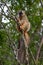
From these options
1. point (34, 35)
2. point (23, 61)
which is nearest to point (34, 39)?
point (34, 35)

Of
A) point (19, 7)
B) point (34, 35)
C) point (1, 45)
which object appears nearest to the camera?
point (1, 45)

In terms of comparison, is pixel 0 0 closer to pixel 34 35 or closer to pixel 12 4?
pixel 12 4

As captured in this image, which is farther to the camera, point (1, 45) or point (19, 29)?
point (1, 45)

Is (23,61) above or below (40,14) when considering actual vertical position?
below

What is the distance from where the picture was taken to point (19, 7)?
8.41m

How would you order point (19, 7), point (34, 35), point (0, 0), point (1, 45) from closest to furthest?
1. point (0, 0)
2. point (1, 45)
3. point (19, 7)
4. point (34, 35)

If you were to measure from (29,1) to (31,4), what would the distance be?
0.22 metres

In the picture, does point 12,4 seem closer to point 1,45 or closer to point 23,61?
point 1,45

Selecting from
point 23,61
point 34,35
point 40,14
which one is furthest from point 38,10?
point 23,61

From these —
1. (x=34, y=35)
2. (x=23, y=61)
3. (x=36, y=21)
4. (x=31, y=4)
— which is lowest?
(x=23, y=61)

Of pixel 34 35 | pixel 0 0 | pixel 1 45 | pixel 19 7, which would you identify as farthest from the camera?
pixel 34 35

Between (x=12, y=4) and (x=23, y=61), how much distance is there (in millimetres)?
2006

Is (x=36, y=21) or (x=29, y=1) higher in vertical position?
(x=29, y=1)

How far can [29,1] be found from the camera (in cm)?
820
